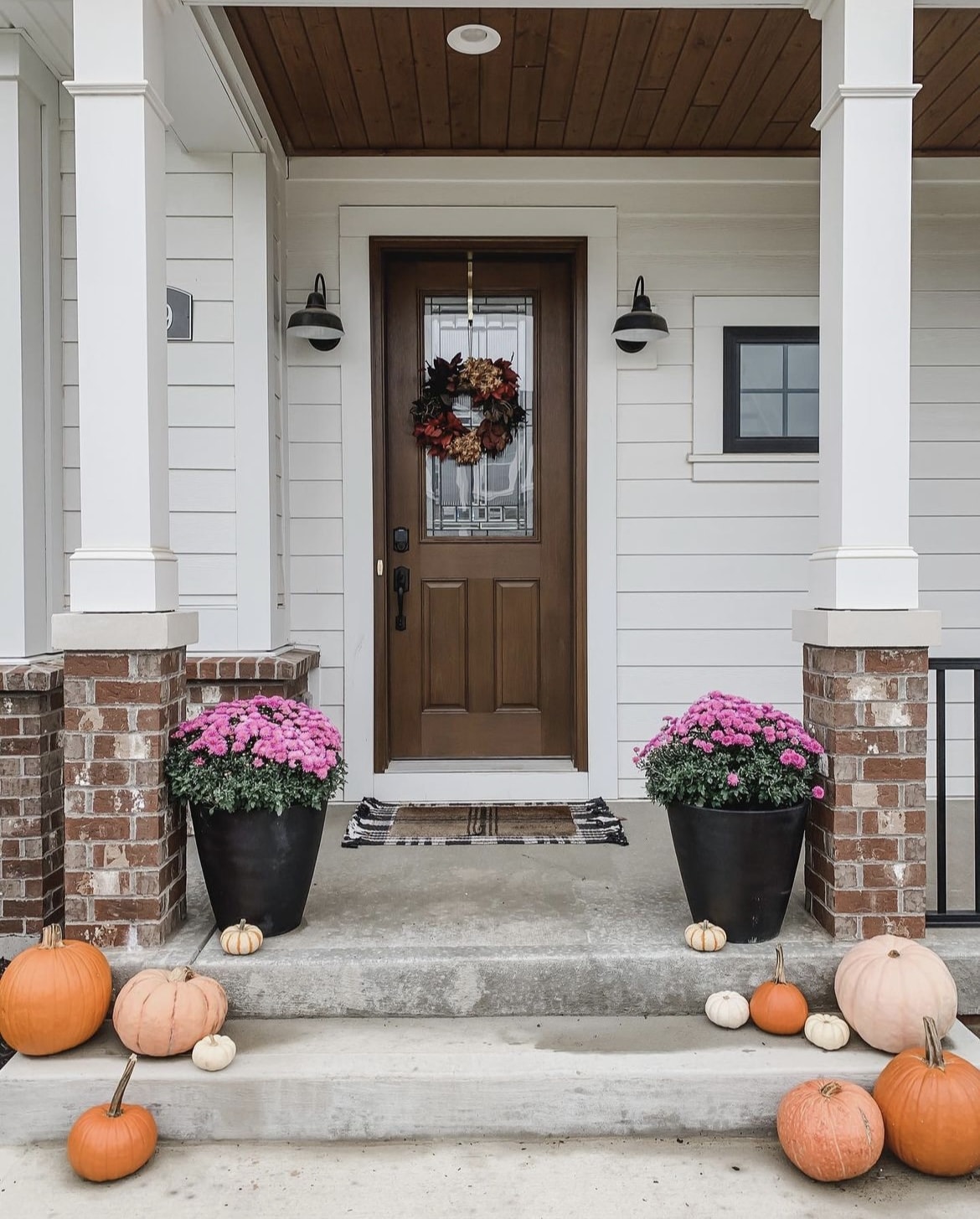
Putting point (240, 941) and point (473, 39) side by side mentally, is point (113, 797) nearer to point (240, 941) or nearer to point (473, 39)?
point (240, 941)

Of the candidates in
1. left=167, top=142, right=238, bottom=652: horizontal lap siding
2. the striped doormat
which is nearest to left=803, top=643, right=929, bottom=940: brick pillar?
the striped doormat

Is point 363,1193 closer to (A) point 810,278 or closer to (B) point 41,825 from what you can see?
(B) point 41,825

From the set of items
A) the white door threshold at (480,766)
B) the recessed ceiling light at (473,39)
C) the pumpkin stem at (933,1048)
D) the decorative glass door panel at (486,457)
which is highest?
the recessed ceiling light at (473,39)

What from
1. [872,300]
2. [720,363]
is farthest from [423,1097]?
[720,363]

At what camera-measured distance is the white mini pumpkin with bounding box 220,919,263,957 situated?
7.36 ft

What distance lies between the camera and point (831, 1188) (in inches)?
71.6

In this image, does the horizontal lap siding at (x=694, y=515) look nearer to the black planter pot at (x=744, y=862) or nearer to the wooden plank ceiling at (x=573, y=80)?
the wooden plank ceiling at (x=573, y=80)

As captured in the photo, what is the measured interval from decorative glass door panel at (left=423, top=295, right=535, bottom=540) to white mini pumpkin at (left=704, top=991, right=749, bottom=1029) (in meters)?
2.14

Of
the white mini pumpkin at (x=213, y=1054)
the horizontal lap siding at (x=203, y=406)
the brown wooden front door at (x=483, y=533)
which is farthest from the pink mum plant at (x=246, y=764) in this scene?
the brown wooden front door at (x=483, y=533)

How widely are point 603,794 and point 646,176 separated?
8.02 ft

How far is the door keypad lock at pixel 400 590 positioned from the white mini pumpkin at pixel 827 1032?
2254mm

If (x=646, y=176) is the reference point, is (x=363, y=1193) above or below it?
below

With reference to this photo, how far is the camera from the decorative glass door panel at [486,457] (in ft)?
12.8

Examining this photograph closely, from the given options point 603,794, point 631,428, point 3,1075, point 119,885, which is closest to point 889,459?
point 631,428
